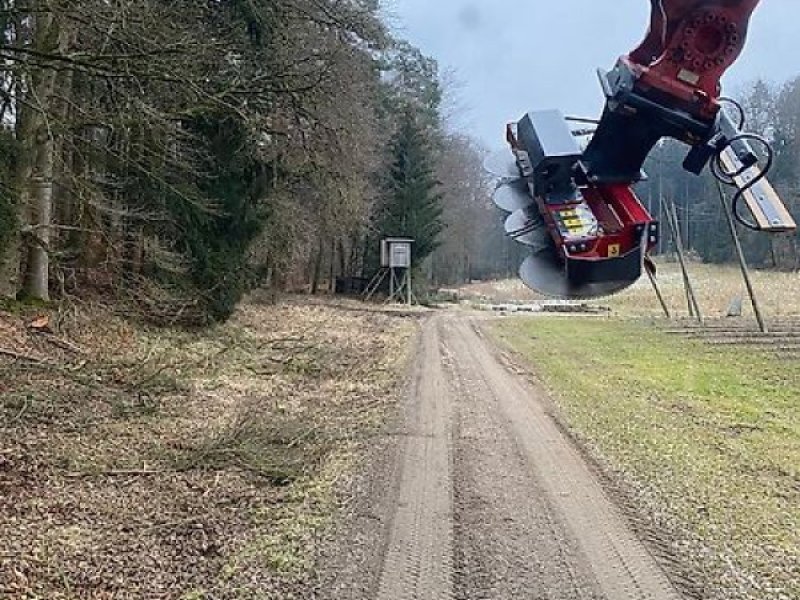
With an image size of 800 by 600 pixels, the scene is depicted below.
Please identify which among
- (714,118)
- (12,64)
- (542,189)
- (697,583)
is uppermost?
(12,64)

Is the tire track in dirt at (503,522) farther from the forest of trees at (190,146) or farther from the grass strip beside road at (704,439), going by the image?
the forest of trees at (190,146)

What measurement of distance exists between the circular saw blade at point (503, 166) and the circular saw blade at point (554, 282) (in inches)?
14.9

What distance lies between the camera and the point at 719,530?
4.68 metres

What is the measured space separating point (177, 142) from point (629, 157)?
963cm

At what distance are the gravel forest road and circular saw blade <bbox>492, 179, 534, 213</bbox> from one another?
1824 millimetres

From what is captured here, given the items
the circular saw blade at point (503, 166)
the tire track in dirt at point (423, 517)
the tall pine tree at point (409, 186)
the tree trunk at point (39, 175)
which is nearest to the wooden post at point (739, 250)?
the circular saw blade at point (503, 166)

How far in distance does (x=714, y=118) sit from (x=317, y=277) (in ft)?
96.0

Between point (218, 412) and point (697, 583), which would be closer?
point (697, 583)

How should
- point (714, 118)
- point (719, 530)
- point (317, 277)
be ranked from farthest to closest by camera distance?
point (317, 277) < point (719, 530) < point (714, 118)

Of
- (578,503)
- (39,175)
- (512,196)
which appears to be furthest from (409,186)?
(512,196)

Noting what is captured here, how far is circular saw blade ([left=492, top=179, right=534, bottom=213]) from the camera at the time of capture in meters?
A: 3.29

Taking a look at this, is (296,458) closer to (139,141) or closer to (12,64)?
(12,64)

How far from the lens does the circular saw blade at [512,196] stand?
3287 millimetres

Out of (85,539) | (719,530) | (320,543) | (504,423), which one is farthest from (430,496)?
(504,423)
